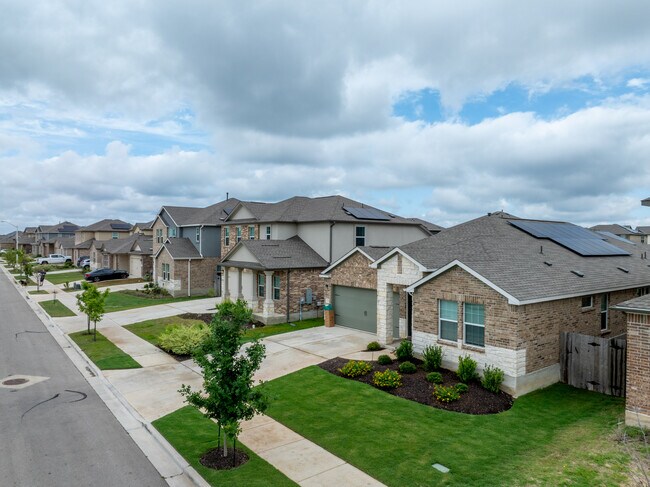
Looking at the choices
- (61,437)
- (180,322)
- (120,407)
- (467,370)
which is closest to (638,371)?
(467,370)

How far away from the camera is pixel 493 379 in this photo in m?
14.0

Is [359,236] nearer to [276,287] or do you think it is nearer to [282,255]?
[282,255]

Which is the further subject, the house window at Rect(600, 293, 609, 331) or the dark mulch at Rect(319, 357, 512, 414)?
the house window at Rect(600, 293, 609, 331)

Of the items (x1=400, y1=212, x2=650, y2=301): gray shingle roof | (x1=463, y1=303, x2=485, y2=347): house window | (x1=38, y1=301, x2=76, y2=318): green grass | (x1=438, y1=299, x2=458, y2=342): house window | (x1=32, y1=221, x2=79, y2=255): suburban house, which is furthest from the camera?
(x1=32, y1=221, x2=79, y2=255): suburban house

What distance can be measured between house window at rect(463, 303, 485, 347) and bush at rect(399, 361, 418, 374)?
7.00 ft

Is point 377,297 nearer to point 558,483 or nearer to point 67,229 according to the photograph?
point 558,483

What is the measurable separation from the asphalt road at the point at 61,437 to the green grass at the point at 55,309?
40.2ft

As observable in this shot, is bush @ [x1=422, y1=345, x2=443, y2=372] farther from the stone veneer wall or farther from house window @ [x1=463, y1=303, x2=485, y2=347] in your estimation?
the stone veneer wall

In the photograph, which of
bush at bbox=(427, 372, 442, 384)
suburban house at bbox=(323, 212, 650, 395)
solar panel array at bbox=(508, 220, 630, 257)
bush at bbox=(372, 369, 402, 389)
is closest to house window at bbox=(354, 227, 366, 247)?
suburban house at bbox=(323, 212, 650, 395)

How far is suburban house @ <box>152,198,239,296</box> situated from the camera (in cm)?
3891

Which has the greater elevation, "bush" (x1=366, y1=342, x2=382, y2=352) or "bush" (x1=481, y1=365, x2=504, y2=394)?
"bush" (x1=481, y1=365, x2=504, y2=394)

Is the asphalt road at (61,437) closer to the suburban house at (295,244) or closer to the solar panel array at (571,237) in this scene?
the suburban house at (295,244)

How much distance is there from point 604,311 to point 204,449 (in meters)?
16.4

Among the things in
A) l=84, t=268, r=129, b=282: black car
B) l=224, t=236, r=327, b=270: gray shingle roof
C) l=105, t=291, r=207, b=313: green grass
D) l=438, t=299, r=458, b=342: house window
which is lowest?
l=105, t=291, r=207, b=313: green grass
